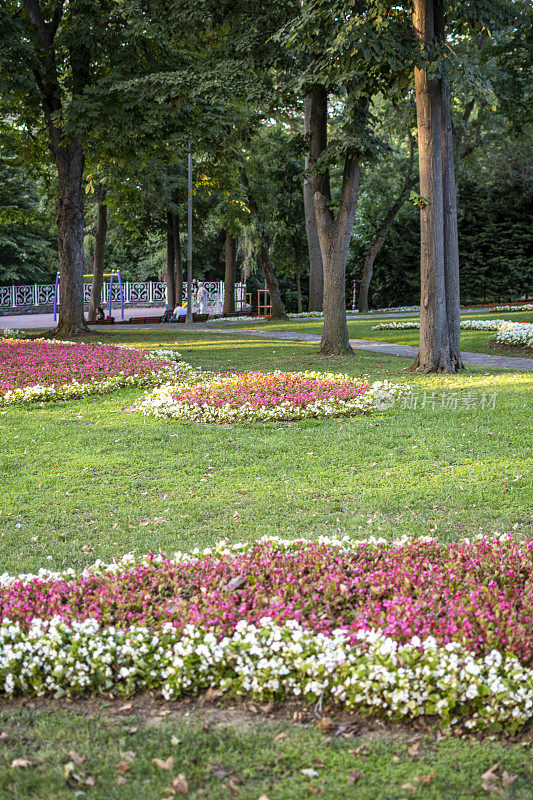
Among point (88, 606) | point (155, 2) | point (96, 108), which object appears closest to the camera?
point (88, 606)

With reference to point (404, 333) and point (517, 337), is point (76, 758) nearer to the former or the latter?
point (517, 337)

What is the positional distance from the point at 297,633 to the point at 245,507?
2.52m

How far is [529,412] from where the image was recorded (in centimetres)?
843

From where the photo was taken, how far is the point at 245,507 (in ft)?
18.6

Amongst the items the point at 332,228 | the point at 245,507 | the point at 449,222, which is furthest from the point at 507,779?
the point at 332,228

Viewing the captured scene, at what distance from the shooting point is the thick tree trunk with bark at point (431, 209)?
35.7ft

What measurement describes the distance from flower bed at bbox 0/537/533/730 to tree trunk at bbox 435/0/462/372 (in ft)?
25.7

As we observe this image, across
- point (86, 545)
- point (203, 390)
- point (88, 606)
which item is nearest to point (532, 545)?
point (88, 606)

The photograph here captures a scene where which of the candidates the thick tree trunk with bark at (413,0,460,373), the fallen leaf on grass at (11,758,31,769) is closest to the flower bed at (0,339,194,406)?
the thick tree trunk with bark at (413,0,460,373)

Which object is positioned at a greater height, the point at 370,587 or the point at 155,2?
the point at 155,2

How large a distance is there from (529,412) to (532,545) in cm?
443

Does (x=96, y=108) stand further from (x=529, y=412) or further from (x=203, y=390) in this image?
(x=529, y=412)

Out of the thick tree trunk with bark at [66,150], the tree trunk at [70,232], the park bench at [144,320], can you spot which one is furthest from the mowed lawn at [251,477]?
the park bench at [144,320]

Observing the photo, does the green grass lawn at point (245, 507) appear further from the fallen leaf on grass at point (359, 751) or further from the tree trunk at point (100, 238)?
the tree trunk at point (100, 238)
